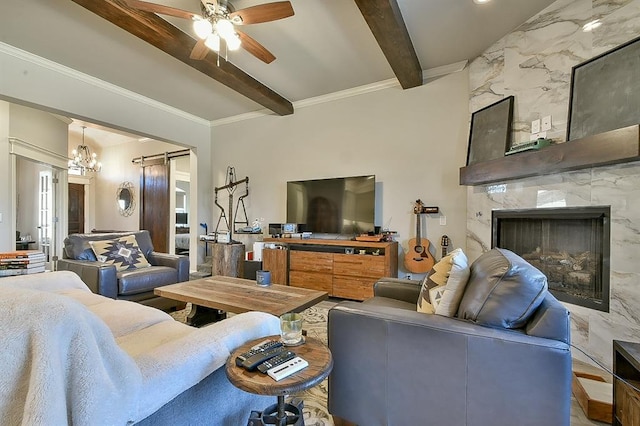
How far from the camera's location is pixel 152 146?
6.69 m

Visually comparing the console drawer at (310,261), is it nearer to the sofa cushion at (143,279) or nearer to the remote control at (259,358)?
the sofa cushion at (143,279)

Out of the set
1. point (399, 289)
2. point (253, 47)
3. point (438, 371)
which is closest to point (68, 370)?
point (438, 371)

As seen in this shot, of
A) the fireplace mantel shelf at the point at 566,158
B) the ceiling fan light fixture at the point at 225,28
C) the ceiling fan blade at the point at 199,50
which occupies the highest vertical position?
the ceiling fan blade at the point at 199,50

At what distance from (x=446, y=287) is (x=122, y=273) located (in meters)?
3.06

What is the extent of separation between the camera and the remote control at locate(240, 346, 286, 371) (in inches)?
38.9

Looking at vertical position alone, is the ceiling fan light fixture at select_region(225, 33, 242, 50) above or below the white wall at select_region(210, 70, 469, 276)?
above

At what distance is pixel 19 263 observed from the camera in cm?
217

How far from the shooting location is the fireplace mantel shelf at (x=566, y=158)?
1.86m

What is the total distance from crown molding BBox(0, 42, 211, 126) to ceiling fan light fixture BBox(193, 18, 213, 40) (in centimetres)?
254

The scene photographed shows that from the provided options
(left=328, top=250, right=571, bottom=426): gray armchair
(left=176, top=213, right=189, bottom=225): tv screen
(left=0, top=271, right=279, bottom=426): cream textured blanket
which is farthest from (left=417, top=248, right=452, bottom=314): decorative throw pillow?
(left=176, top=213, right=189, bottom=225): tv screen

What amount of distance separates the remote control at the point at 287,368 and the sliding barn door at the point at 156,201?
6080 mm

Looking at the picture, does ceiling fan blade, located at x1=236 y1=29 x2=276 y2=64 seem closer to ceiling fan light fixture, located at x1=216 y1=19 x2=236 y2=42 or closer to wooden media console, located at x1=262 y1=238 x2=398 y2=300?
ceiling fan light fixture, located at x1=216 y1=19 x2=236 y2=42

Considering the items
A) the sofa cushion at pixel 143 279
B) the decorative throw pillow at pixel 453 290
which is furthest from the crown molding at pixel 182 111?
the decorative throw pillow at pixel 453 290

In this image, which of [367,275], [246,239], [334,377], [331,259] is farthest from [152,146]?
[334,377]
